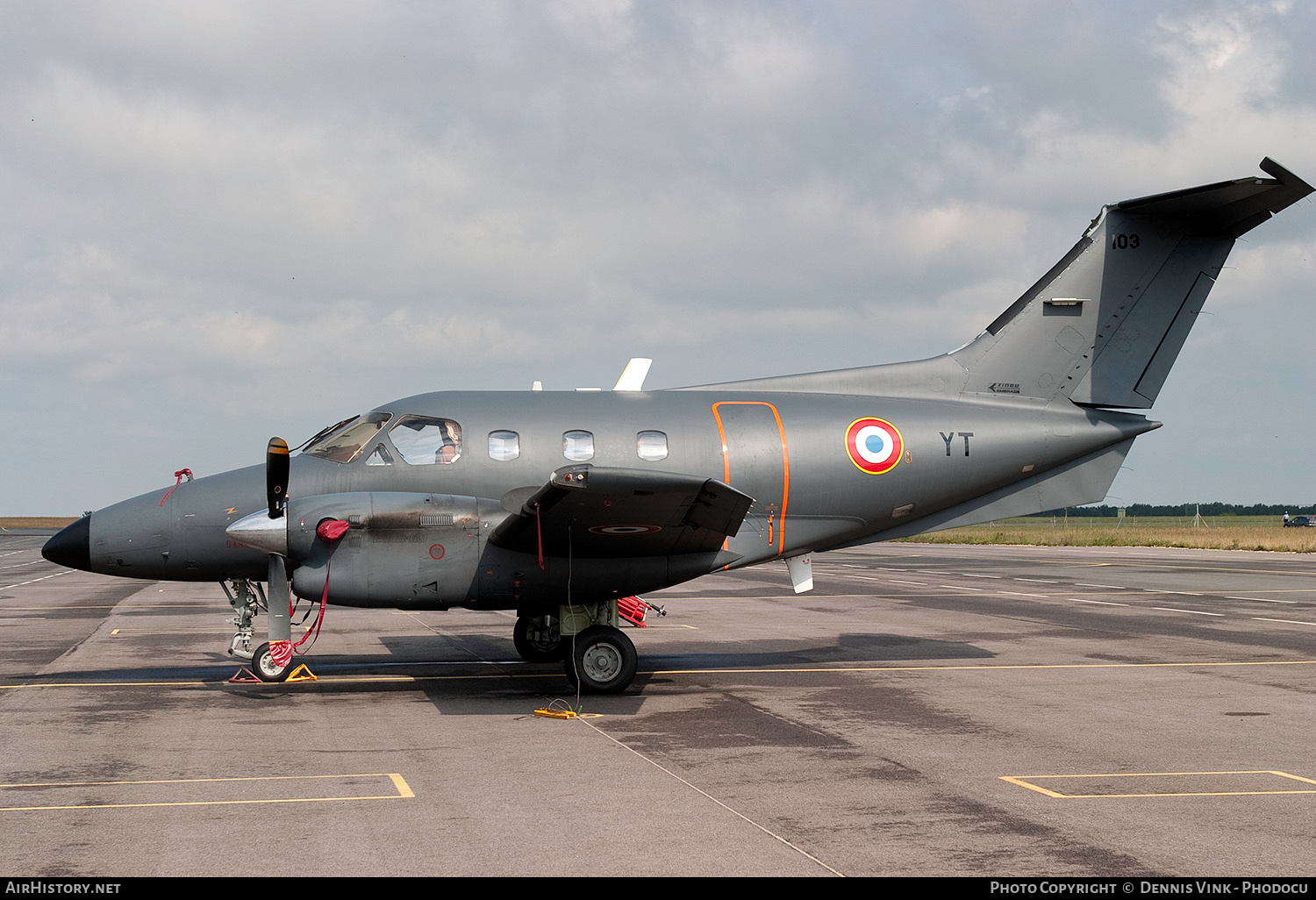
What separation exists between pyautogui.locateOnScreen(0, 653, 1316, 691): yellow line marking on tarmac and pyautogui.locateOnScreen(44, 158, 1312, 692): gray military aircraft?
Result: 0.89 meters

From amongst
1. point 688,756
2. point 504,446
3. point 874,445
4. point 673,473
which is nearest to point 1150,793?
point 688,756

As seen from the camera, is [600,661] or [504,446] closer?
[600,661]

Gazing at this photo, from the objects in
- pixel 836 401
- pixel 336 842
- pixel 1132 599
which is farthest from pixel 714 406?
pixel 1132 599

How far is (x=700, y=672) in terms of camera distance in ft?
48.9

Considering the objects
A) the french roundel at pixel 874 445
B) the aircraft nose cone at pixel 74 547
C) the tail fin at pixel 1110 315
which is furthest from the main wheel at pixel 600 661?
the tail fin at pixel 1110 315

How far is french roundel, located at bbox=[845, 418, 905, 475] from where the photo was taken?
46.6 feet

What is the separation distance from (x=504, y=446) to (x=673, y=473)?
86.2 inches

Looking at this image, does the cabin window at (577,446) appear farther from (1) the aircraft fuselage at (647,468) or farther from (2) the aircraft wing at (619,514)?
(2) the aircraft wing at (619,514)

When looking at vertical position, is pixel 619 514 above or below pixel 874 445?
below

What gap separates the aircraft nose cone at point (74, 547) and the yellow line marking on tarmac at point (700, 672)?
6.32 feet

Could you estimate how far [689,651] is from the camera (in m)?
17.1

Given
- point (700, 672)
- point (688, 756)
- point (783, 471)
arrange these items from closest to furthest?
point (688, 756)
point (783, 471)
point (700, 672)

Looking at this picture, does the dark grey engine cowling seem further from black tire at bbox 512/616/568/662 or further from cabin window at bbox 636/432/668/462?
black tire at bbox 512/616/568/662

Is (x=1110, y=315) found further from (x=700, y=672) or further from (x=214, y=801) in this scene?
(x=214, y=801)
